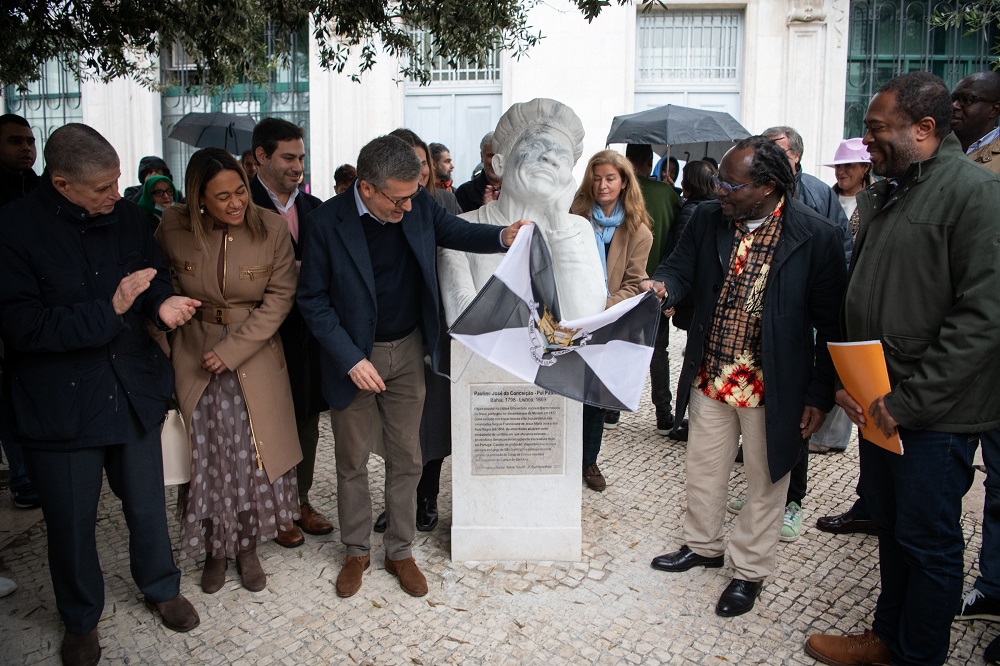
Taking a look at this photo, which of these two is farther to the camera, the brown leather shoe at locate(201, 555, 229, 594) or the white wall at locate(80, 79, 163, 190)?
the white wall at locate(80, 79, 163, 190)

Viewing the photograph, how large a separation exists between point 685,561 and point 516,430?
3.54 feet

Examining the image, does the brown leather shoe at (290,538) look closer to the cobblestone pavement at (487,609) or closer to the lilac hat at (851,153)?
the cobblestone pavement at (487,609)

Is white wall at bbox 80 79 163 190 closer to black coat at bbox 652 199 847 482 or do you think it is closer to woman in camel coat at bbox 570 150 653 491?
woman in camel coat at bbox 570 150 653 491

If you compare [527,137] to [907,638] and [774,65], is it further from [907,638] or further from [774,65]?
[774,65]

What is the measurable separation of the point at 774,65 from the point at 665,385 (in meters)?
8.04

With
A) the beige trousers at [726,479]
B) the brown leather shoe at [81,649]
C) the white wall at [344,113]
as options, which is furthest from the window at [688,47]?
the brown leather shoe at [81,649]

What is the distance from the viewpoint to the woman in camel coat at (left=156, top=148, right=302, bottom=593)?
11.7 feet

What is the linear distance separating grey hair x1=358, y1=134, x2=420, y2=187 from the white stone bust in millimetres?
606

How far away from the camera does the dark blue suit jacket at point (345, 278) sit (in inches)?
135

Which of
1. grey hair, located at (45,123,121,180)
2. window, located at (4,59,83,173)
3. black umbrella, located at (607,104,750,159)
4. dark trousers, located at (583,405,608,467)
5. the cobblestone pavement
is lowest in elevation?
the cobblestone pavement

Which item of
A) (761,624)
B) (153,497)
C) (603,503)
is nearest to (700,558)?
(761,624)

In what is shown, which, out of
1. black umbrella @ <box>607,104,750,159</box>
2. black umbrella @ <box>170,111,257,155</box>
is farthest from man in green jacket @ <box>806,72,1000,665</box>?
black umbrella @ <box>170,111,257,155</box>

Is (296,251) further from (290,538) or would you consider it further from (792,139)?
(792,139)

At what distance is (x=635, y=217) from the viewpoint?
4.80 metres
